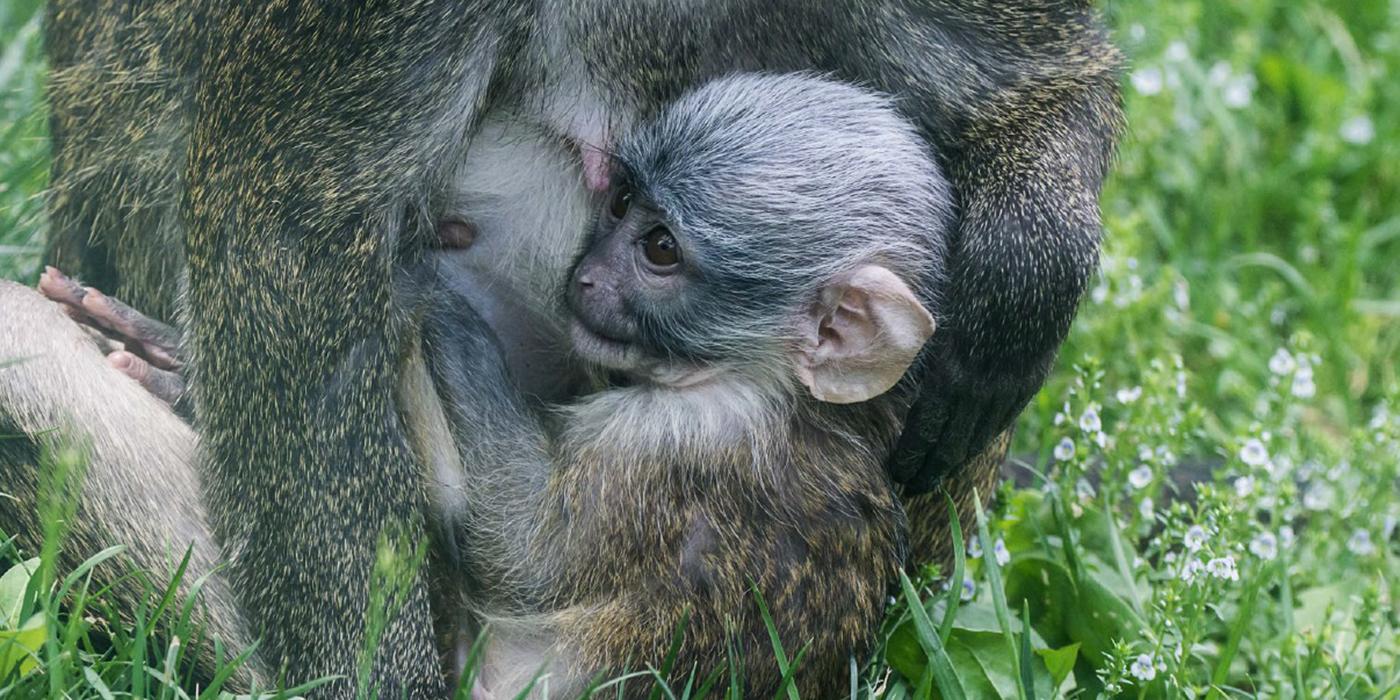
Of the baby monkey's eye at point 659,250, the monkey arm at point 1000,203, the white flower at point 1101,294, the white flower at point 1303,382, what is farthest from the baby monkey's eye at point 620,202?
the white flower at point 1303,382

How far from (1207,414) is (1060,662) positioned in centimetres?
206

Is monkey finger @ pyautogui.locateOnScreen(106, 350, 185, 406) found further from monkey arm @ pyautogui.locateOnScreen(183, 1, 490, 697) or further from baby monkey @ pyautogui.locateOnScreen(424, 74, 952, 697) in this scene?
baby monkey @ pyautogui.locateOnScreen(424, 74, 952, 697)

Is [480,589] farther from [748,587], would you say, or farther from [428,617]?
[748,587]

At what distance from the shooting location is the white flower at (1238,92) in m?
7.16

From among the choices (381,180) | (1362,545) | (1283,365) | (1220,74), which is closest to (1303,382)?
(1283,365)

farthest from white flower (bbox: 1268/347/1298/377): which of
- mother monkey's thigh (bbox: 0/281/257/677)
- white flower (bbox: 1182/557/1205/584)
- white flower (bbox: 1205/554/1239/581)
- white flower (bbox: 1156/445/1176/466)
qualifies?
mother monkey's thigh (bbox: 0/281/257/677)

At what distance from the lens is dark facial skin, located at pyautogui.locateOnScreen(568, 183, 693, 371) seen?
4.03 meters

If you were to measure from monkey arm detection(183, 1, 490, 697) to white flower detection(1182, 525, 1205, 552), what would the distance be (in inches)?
68.8

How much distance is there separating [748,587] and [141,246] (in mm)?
1803

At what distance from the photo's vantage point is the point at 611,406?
4.04 m

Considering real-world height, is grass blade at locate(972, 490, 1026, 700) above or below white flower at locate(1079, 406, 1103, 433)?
below

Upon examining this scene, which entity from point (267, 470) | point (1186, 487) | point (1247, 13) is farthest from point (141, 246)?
point (1247, 13)

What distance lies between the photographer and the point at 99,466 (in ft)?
12.9

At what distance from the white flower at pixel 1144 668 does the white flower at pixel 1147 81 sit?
2946 mm
